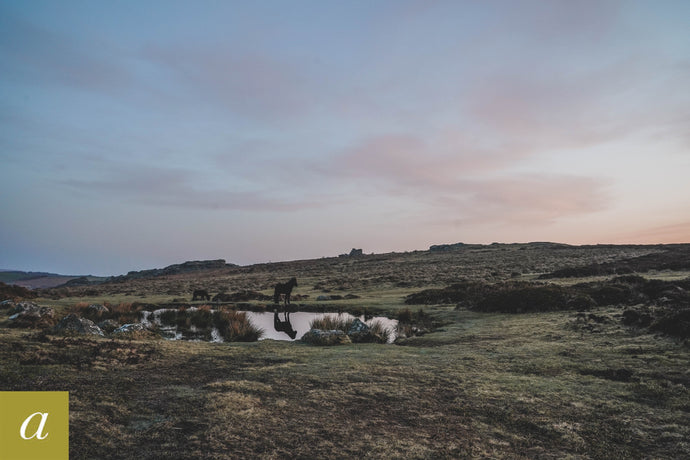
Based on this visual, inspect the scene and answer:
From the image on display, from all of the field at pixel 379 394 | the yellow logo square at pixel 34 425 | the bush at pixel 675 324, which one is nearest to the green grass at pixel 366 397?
the field at pixel 379 394

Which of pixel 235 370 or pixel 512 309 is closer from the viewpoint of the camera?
pixel 235 370

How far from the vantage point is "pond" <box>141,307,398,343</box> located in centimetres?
1841

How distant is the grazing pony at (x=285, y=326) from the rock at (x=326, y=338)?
4022mm

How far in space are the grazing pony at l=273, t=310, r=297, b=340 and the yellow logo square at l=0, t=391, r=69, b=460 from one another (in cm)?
1209

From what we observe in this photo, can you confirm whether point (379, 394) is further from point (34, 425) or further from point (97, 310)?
point (97, 310)

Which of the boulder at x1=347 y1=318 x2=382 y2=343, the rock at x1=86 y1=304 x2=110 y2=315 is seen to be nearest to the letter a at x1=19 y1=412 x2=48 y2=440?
the boulder at x1=347 y1=318 x2=382 y2=343

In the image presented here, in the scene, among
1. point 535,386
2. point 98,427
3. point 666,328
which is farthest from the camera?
point 666,328

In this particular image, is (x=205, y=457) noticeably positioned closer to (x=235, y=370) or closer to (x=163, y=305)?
(x=235, y=370)

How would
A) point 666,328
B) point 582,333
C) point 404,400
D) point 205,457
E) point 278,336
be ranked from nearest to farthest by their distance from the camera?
point 205,457
point 404,400
point 666,328
point 582,333
point 278,336

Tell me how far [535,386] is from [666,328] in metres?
6.57

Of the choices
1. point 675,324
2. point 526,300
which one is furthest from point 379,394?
point 526,300

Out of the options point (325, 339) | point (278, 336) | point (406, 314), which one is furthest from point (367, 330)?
point (406, 314)

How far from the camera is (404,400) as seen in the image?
299 inches

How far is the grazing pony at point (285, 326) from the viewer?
1968cm
